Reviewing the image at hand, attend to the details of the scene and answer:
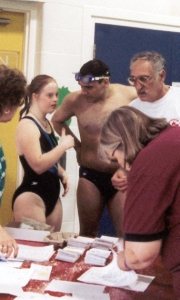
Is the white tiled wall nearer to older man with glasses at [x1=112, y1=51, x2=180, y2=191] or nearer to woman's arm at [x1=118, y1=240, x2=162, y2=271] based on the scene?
older man with glasses at [x1=112, y1=51, x2=180, y2=191]

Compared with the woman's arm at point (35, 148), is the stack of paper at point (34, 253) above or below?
below

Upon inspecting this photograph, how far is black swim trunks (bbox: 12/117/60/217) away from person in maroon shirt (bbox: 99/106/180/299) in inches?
44.0

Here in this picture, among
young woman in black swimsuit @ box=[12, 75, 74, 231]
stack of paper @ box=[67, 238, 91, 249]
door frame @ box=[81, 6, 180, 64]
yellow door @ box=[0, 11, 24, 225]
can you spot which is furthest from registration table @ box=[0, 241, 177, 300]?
door frame @ box=[81, 6, 180, 64]

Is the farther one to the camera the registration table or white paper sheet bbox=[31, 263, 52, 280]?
white paper sheet bbox=[31, 263, 52, 280]

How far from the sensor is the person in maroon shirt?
4.17 feet

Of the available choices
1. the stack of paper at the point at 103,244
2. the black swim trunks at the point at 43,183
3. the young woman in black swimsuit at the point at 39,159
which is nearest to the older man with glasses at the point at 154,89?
the young woman in black swimsuit at the point at 39,159

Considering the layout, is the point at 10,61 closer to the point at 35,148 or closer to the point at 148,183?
the point at 35,148

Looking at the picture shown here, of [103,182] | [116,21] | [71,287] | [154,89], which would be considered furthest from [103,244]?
[116,21]

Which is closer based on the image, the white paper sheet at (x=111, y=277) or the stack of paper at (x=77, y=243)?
the white paper sheet at (x=111, y=277)

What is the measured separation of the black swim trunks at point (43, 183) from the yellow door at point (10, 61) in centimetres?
71

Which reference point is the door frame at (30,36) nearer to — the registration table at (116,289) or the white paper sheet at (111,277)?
the registration table at (116,289)

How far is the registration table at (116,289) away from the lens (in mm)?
1511

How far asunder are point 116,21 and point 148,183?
241 centimetres

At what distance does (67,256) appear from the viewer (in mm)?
1830
